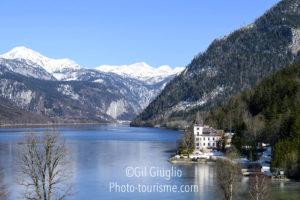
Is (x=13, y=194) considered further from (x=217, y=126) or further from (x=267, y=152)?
(x=217, y=126)

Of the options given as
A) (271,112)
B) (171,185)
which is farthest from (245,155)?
(171,185)

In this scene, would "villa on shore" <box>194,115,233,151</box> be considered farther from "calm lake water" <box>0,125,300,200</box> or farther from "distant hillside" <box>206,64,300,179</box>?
"calm lake water" <box>0,125,300,200</box>

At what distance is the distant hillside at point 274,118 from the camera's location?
89.6m

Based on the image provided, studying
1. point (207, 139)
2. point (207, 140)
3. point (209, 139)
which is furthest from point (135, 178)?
point (209, 139)

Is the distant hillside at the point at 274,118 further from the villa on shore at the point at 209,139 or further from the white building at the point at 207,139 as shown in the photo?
→ the white building at the point at 207,139

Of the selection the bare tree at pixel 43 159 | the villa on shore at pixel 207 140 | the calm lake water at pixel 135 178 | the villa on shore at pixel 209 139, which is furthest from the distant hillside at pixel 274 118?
the bare tree at pixel 43 159

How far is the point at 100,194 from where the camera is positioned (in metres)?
73.4

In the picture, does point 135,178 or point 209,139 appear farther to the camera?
point 209,139

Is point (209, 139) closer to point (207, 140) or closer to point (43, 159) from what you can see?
point (207, 140)

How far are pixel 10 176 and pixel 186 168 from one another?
3158cm

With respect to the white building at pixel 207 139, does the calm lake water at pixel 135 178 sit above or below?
below

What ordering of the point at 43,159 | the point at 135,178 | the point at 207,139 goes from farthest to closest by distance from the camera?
the point at 207,139 < the point at 135,178 < the point at 43,159

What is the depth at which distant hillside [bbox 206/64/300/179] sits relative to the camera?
89.6m

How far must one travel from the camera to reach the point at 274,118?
125062 mm
